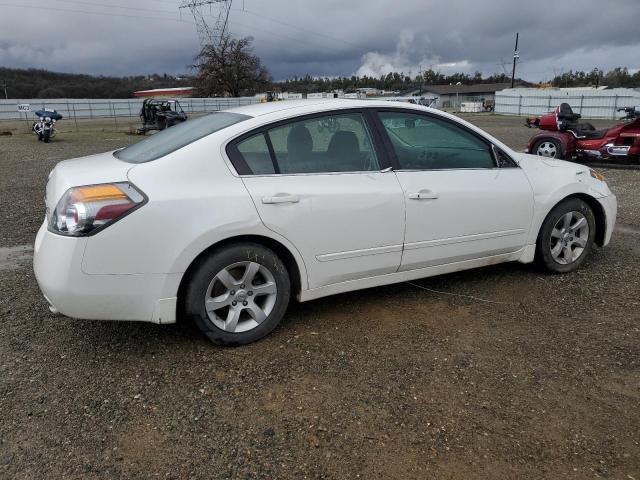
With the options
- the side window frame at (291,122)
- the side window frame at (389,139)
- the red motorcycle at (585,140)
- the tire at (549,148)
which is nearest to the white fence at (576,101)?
the red motorcycle at (585,140)

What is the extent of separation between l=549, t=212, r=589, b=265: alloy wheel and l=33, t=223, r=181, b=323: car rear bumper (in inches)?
124

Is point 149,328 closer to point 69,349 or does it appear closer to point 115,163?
point 69,349

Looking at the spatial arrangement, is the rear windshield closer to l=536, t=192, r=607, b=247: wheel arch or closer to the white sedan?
the white sedan

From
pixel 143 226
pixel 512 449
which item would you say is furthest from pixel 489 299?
pixel 143 226

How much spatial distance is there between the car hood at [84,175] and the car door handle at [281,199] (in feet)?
2.68

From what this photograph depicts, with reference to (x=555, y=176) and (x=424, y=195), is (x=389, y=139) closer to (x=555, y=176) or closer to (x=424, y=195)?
(x=424, y=195)

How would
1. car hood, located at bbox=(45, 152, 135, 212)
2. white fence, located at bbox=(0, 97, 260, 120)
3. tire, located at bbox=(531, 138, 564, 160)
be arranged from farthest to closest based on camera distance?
white fence, located at bbox=(0, 97, 260, 120) → tire, located at bbox=(531, 138, 564, 160) → car hood, located at bbox=(45, 152, 135, 212)

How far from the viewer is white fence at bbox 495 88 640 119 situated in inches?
1422

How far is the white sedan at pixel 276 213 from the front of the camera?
300cm

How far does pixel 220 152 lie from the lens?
328 cm

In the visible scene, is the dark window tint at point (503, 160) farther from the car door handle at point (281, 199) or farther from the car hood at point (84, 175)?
the car hood at point (84, 175)

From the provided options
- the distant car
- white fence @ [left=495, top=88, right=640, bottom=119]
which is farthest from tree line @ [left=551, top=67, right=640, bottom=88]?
the distant car

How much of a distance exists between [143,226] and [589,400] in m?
2.55

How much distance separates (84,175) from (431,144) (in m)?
2.40
